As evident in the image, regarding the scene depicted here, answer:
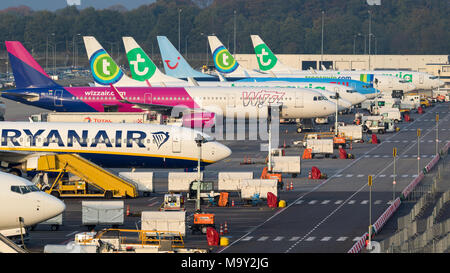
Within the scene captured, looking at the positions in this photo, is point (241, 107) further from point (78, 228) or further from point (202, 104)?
point (78, 228)

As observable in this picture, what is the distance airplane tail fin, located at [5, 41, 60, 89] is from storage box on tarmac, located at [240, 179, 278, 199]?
155 ft

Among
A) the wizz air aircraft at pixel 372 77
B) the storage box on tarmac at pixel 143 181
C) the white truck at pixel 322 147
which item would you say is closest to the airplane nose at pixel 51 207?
the storage box on tarmac at pixel 143 181

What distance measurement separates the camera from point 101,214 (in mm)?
50625

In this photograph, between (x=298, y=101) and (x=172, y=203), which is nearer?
(x=172, y=203)

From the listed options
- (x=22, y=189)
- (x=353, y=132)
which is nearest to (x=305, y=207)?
(x=22, y=189)

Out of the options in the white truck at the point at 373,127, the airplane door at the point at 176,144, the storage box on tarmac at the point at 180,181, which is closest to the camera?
the storage box on tarmac at the point at 180,181

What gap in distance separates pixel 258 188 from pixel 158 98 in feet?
158

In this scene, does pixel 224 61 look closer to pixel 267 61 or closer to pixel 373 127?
pixel 267 61

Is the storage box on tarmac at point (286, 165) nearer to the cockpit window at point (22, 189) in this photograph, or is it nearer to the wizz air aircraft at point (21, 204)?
the wizz air aircraft at point (21, 204)

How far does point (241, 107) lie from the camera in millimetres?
107250

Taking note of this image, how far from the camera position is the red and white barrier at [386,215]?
167ft

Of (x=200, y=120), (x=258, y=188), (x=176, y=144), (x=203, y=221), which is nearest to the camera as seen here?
(x=203, y=221)

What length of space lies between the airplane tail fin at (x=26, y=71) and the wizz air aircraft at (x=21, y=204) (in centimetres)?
6090

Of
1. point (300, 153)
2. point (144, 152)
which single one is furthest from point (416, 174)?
point (144, 152)
